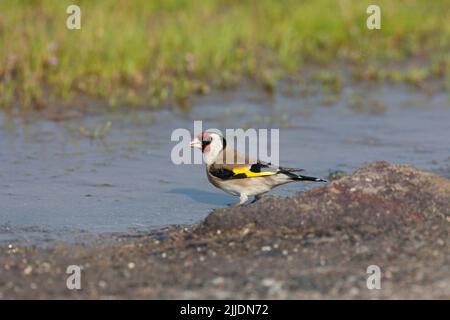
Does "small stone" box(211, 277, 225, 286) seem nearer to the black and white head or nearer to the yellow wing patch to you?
the yellow wing patch

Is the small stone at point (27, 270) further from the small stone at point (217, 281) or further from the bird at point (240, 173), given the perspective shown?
the bird at point (240, 173)

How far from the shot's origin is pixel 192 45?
473 inches

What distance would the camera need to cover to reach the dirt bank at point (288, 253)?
19.5 feet

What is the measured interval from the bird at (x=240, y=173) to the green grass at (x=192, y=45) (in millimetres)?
2877

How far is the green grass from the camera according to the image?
11.2 m

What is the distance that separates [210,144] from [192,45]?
12.5 ft

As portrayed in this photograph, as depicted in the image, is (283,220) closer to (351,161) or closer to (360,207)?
(360,207)

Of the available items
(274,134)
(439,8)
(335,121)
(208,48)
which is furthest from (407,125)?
(439,8)

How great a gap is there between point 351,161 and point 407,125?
4.72ft

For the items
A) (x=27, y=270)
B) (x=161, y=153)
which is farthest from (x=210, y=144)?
(x=27, y=270)

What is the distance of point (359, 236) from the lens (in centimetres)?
675

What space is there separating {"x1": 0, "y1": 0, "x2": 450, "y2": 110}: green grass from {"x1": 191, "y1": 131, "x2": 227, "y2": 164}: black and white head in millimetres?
2816

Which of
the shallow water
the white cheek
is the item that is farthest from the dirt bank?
the white cheek

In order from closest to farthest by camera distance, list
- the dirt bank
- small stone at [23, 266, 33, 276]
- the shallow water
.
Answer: the dirt bank → small stone at [23, 266, 33, 276] → the shallow water
